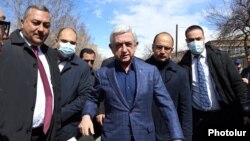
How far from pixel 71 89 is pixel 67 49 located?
2.03 feet

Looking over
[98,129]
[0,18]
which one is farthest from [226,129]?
[0,18]

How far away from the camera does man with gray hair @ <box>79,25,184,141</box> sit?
123 inches

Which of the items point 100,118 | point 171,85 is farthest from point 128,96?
point 171,85

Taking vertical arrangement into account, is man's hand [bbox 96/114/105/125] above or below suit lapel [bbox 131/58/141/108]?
below

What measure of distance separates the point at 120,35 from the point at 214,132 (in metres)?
2.36

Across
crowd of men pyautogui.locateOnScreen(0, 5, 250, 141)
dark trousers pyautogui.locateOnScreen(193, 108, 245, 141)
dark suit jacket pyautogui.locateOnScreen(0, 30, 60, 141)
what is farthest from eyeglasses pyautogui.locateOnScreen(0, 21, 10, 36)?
dark trousers pyautogui.locateOnScreen(193, 108, 245, 141)

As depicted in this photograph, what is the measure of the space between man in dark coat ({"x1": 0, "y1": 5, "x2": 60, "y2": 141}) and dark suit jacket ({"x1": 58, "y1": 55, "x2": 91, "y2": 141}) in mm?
606

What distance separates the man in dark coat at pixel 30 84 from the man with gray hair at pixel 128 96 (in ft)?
1.32

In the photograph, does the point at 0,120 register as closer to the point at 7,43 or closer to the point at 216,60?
the point at 7,43

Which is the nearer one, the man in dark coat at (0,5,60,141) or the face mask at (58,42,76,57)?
the man in dark coat at (0,5,60,141)

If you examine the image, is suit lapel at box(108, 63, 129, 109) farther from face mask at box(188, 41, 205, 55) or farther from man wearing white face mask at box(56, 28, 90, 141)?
face mask at box(188, 41, 205, 55)

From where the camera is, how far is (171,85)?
4180 millimetres

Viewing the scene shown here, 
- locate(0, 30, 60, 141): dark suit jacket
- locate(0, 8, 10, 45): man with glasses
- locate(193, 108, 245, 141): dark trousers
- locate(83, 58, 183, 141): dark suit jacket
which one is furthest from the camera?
locate(193, 108, 245, 141): dark trousers

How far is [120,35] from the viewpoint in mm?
3189
